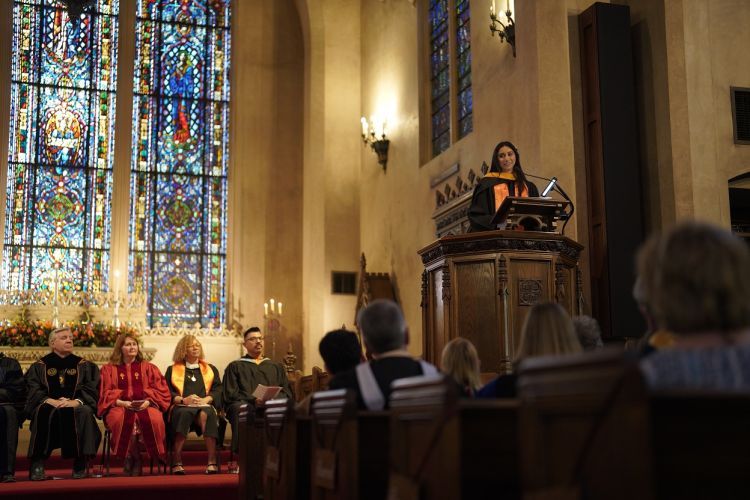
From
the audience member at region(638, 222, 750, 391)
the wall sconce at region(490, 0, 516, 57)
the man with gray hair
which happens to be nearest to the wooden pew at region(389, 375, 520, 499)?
the audience member at region(638, 222, 750, 391)

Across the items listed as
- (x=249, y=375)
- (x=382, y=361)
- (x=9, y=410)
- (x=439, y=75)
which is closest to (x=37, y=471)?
(x=9, y=410)

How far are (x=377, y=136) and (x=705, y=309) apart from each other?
38.9 ft

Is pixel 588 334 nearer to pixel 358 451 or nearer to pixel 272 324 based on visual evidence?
pixel 358 451

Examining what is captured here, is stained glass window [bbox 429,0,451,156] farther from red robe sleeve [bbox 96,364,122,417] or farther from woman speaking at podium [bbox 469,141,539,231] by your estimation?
red robe sleeve [bbox 96,364,122,417]

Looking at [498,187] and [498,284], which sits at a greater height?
[498,187]

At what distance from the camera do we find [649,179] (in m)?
8.58

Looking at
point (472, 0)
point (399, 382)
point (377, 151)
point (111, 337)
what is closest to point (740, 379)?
point (399, 382)

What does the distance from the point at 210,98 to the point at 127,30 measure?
64.5 inches

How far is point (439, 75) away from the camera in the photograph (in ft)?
39.7

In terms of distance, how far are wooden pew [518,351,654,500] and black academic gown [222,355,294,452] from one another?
678 cm

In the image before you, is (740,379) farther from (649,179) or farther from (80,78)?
(80,78)

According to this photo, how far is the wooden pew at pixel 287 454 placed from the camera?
168 inches

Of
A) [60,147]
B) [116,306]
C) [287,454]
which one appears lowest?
[287,454]

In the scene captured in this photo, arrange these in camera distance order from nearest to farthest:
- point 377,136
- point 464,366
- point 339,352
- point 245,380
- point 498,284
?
point 464,366 < point 339,352 < point 498,284 < point 245,380 < point 377,136
